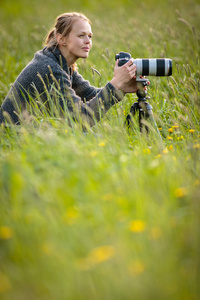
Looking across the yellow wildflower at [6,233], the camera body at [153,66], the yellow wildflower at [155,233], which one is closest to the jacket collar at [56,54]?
the camera body at [153,66]

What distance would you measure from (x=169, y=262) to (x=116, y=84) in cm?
153

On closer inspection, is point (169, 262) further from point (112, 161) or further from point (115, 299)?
point (112, 161)

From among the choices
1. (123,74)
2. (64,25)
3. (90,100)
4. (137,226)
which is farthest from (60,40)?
(137,226)

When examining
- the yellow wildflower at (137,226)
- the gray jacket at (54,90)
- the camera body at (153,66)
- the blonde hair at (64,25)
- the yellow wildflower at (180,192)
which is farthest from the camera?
the blonde hair at (64,25)

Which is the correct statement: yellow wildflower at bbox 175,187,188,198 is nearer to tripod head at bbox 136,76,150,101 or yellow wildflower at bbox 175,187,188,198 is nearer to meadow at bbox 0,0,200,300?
meadow at bbox 0,0,200,300

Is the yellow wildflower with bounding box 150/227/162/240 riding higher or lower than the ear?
lower

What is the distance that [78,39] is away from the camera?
2680mm

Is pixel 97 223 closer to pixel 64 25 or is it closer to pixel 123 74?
pixel 123 74

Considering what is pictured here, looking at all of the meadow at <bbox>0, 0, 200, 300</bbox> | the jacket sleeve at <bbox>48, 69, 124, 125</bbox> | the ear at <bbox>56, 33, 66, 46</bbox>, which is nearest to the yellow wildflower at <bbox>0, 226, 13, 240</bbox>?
the meadow at <bbox>0, 0, 200, 300</bbox>

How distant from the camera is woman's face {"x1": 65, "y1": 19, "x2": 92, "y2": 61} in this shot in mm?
2680

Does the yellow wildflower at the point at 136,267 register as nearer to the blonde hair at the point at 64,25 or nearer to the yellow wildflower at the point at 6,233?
the yellow wildflower at the point at 6,233

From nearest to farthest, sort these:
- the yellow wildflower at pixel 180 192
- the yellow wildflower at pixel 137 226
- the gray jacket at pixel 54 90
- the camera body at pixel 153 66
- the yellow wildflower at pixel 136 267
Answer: the yellow wildflower at pixel 136 267 → the yellow wildflower at pixel 137 226 → the yellow wildflower at pixel 180 192 → the camera body at pixel 153 66 → the gray jacket at pixel 54 90

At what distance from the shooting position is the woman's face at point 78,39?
→ 2.68 metres

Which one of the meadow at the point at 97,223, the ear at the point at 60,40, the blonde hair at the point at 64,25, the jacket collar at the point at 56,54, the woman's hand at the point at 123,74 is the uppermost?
the blonde hair at the point at 64,25
